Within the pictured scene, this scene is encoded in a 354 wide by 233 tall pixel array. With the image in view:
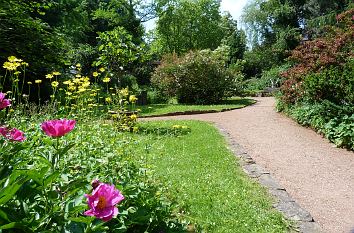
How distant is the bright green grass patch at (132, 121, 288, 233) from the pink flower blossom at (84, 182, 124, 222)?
1.56 metres

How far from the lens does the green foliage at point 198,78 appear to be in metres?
16.4

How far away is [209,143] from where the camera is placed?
22.6 feet

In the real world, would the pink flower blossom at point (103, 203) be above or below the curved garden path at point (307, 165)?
above

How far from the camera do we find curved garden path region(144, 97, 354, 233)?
399cm

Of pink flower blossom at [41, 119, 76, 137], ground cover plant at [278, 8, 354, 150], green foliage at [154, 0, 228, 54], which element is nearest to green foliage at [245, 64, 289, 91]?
green foliage at [154, 0, 228, 54]

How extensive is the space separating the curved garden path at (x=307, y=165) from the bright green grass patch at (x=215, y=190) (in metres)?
0.58

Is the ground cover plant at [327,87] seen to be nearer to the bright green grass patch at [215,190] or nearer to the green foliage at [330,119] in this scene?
the green foliage at [330,119]

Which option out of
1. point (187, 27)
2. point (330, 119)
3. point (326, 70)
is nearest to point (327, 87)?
point (326, 70)

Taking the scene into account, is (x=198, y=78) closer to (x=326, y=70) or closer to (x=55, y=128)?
(x=326, y=70)

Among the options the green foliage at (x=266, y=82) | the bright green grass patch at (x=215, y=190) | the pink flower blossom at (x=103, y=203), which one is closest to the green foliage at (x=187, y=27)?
the green foliage at (x=266, y=82)

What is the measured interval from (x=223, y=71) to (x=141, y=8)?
1563cm

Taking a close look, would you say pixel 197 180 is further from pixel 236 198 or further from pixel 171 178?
pixel 236 198

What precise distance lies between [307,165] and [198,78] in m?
11.0

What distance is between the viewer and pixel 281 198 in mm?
4012
